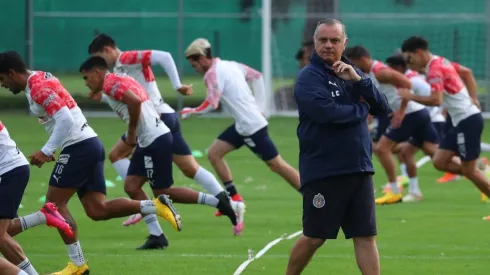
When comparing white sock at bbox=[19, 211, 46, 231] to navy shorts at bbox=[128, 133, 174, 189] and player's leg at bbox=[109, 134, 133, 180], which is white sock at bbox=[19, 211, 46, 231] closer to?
navy shorts at bbox=[128, 133, 174, 189]

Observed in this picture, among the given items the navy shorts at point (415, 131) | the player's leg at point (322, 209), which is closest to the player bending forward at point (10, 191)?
the player's leg at point (322, 209)

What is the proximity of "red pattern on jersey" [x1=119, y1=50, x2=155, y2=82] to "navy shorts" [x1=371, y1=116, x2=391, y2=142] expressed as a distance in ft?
14.0

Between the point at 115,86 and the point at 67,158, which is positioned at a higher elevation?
the point at 115,86

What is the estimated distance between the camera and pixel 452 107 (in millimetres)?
15062

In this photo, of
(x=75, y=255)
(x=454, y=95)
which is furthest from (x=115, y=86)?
(x=454, y=95)

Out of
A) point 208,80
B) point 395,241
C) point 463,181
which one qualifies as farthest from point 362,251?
point 463,181

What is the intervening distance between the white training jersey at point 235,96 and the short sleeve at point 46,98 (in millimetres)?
4564

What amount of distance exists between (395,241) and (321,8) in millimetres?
21512

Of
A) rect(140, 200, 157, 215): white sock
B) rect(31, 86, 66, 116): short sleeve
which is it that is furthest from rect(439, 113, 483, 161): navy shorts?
rect(31, 86, 66, 116): short sleeve

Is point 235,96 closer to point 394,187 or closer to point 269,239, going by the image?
point 394,187

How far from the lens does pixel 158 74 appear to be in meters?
34.0

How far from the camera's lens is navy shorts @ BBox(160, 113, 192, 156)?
13.9m

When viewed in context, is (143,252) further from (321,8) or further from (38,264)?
(321,8)

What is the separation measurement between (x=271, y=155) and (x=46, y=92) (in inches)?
200
